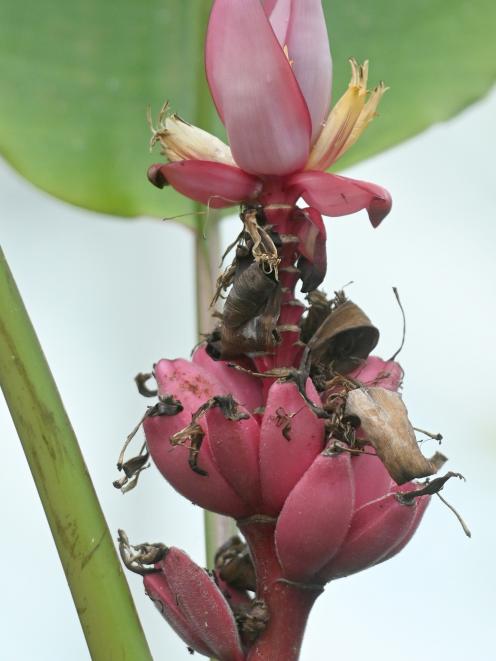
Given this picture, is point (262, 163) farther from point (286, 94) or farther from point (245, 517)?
point (245, 517)

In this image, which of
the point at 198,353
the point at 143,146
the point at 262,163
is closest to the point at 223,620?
the point at 198,353

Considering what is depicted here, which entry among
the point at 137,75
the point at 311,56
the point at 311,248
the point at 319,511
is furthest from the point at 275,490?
the point at 137,75

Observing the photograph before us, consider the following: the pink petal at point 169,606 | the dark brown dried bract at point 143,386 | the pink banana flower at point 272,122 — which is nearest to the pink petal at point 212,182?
the pink banana flower at point 272,122

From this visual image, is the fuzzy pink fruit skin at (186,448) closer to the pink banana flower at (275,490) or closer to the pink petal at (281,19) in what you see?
the pink banana flower at (275,490)

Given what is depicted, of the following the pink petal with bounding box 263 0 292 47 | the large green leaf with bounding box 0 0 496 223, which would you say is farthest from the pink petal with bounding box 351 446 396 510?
the large green leaf with bounding box 0 0 496 223

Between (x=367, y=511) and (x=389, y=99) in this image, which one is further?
(x=389, y=99)

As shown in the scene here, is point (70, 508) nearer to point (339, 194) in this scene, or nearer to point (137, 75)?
point (339, 194)
